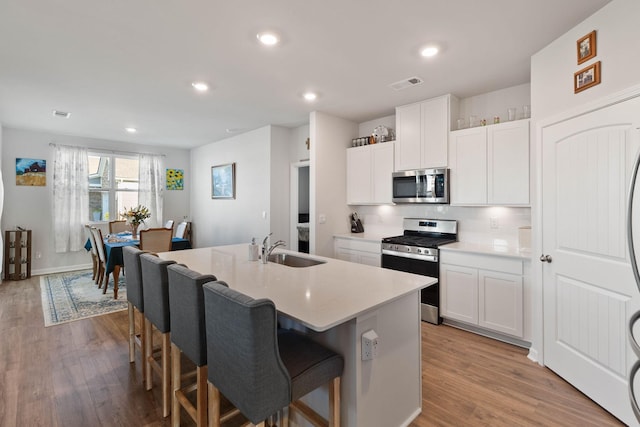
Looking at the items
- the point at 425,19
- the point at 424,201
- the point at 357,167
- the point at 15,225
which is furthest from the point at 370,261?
the point at 15,225

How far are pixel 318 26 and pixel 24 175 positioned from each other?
20.4 feet

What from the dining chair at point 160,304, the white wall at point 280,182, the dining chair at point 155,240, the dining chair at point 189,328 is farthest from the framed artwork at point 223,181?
the dining chair at point 189,328

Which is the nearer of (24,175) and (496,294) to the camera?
(496,294)

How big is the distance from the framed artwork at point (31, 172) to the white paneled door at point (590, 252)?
758cm

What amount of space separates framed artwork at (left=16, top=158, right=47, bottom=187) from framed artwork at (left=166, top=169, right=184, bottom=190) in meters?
2.14

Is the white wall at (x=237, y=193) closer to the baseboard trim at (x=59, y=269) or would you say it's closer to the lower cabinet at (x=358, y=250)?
the lower cabinet at (x=358, y=250)

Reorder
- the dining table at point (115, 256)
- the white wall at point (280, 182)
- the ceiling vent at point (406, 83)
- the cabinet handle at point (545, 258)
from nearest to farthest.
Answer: the cabinet handle at point (545, 258), the ceiling vent at point (406, 83), the dining table at point (115, 256), the white wall at point (280, 182)

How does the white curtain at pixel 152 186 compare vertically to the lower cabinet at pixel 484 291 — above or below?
above

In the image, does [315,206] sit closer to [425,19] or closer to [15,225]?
[425,19]

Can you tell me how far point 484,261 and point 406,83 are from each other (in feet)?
6.51

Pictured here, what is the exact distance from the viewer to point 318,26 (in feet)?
7.32

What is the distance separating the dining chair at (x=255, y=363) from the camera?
1.22 meters

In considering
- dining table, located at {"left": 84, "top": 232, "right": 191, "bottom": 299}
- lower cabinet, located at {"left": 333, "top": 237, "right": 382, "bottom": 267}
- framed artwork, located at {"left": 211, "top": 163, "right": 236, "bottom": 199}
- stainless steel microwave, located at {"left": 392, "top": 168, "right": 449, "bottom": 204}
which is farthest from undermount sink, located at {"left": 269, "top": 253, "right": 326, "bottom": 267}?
framed artwork, located at {"left": 211, "top": 163, "right": 236, "bottom": 199}

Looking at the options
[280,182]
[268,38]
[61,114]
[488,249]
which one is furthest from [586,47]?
[61,114]
